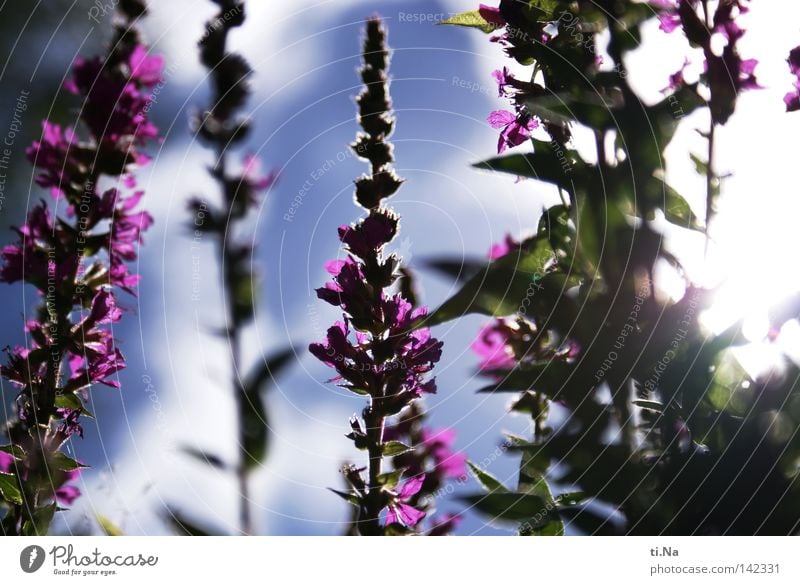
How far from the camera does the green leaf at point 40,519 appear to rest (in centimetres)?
59

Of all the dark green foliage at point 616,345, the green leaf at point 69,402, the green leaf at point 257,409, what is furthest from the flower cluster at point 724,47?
the green leaf at point 69,402

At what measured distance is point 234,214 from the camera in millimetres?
903

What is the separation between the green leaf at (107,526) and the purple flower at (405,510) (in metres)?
0.34

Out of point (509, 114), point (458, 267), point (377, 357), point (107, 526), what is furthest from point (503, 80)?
point (107, 526)

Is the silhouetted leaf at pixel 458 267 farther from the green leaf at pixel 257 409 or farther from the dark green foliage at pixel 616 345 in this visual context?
the green leaf at pixel 257 409

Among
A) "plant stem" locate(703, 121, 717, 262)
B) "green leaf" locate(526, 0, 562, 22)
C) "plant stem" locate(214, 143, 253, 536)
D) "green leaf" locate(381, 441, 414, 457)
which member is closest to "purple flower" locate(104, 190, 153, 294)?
"plant stem" locate(214, 143, 253, 536)

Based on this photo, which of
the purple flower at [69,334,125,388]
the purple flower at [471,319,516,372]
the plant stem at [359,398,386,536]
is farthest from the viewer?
the purple flower at [471,319,516,372]

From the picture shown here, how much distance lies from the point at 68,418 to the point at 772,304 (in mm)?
715

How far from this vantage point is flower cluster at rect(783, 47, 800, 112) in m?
0.75

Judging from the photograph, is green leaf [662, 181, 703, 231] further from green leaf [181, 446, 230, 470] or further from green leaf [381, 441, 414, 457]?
green leaf [181, 446, 230, 470]

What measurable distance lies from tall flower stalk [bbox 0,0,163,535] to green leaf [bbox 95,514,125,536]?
0.04 meters
